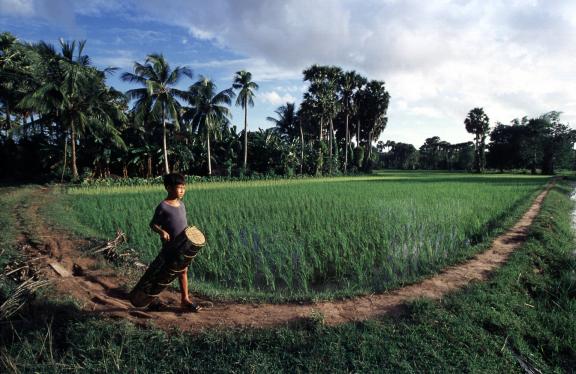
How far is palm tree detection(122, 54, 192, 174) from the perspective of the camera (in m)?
18.6

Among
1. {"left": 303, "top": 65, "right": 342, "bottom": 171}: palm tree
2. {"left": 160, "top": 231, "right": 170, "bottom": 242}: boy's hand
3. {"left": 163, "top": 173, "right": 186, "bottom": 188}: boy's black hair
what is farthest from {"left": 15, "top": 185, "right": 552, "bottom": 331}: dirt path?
{"left": 303, "top": 65, "right": 342, "bottom": 171}: palm tree

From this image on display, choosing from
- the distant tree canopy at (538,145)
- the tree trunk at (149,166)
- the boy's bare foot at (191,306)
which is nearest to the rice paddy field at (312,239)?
the boy's bare foot at (191,306)

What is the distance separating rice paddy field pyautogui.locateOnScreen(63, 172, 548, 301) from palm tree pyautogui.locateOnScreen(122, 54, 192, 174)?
31.4 feet

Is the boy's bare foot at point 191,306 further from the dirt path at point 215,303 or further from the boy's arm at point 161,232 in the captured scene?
the boy's arm at point 161,232

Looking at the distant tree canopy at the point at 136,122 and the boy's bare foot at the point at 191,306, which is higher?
the distant tree canopy at the point at 136,122

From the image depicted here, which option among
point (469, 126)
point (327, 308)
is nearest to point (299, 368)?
point (327, 308)

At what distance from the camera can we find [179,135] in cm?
2370

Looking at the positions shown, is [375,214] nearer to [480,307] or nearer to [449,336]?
[480,307]

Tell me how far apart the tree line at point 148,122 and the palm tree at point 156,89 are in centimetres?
6

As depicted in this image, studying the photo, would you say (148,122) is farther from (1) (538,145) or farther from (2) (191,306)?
(1) (538,145)

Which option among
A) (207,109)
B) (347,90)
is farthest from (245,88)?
(347,90)

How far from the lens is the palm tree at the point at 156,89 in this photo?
18.6m

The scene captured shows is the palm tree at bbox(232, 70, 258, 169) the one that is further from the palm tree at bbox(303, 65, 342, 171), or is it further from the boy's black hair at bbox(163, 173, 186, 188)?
the boy's black hair at bbox(163, 173, 186, 188)

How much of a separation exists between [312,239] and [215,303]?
9.36ft
